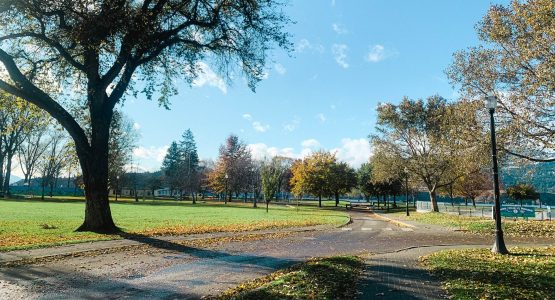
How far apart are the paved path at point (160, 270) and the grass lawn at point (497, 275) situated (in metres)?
0.95

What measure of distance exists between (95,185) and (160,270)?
923 centimetres

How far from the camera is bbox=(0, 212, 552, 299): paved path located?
8.01 metres

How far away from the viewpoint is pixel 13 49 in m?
18.8

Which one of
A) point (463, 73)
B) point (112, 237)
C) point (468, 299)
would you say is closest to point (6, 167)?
point (112, 237)

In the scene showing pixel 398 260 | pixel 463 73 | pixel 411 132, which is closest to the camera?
pixel 398 260

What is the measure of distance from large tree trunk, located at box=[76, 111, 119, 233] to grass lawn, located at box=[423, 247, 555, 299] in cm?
1324

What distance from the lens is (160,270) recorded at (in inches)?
409

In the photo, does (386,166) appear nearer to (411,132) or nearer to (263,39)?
(411,132)

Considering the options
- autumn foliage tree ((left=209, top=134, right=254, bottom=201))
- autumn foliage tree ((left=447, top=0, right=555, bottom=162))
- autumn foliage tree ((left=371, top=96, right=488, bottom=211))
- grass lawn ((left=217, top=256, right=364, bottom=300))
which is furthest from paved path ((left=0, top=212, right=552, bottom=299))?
autumn foliage tree ((left=209, top=134, right=254, bottom=201))

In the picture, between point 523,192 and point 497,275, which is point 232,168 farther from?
point 497,275

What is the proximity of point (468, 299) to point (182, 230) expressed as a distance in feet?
52.2

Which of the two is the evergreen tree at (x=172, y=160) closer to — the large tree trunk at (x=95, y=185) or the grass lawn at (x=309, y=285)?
the large tree trunk at (x=95, y=185)

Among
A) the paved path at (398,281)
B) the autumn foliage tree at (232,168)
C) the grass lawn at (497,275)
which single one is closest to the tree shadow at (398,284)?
the paved path at (398,281)

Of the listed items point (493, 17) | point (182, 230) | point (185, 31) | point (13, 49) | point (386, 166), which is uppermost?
point (493, 17)
